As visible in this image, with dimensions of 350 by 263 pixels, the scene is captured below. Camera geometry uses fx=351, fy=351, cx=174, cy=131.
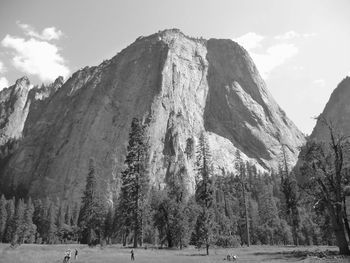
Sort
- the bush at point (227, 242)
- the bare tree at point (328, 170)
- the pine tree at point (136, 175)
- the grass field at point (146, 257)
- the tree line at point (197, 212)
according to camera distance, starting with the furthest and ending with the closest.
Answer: the bush at point (227, 242)
the pine tree at point (136, 175)
the tree line at point (197, 212)
the bare tree at point (328, 170)
the grass field at point (146, 257)

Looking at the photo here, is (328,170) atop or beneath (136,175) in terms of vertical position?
beneath

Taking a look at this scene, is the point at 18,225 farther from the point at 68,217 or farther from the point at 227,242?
the point at 227,242

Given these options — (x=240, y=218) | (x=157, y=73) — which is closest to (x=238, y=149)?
(x=157, y=73)

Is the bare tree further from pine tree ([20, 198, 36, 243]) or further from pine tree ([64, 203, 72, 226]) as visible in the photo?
pine tree ([64, 203, 72, 226])

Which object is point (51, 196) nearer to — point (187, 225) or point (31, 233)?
point (31, 233)

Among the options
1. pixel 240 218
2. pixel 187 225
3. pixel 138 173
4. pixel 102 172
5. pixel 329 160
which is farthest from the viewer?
pixel 102 172

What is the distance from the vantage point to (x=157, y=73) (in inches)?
7840

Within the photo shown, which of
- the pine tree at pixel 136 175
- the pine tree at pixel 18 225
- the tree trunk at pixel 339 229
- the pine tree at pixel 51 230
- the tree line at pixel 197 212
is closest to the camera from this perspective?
the tree trunk at pixel 339 229

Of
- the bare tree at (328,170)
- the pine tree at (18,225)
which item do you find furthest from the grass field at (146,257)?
the pine tree at (18,225)

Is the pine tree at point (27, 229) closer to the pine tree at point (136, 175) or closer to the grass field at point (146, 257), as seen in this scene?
the pine tree at point (136, 175)

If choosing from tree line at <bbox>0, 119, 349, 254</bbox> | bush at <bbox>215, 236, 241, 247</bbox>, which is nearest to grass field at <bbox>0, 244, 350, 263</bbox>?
tree line at <bbox>0, 119, 349, 254</bbox>

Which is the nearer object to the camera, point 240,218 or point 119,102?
point 240,218

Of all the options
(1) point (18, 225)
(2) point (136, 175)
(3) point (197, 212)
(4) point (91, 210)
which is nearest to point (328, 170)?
(2) point (136, 175)

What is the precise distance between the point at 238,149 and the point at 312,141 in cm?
16638
